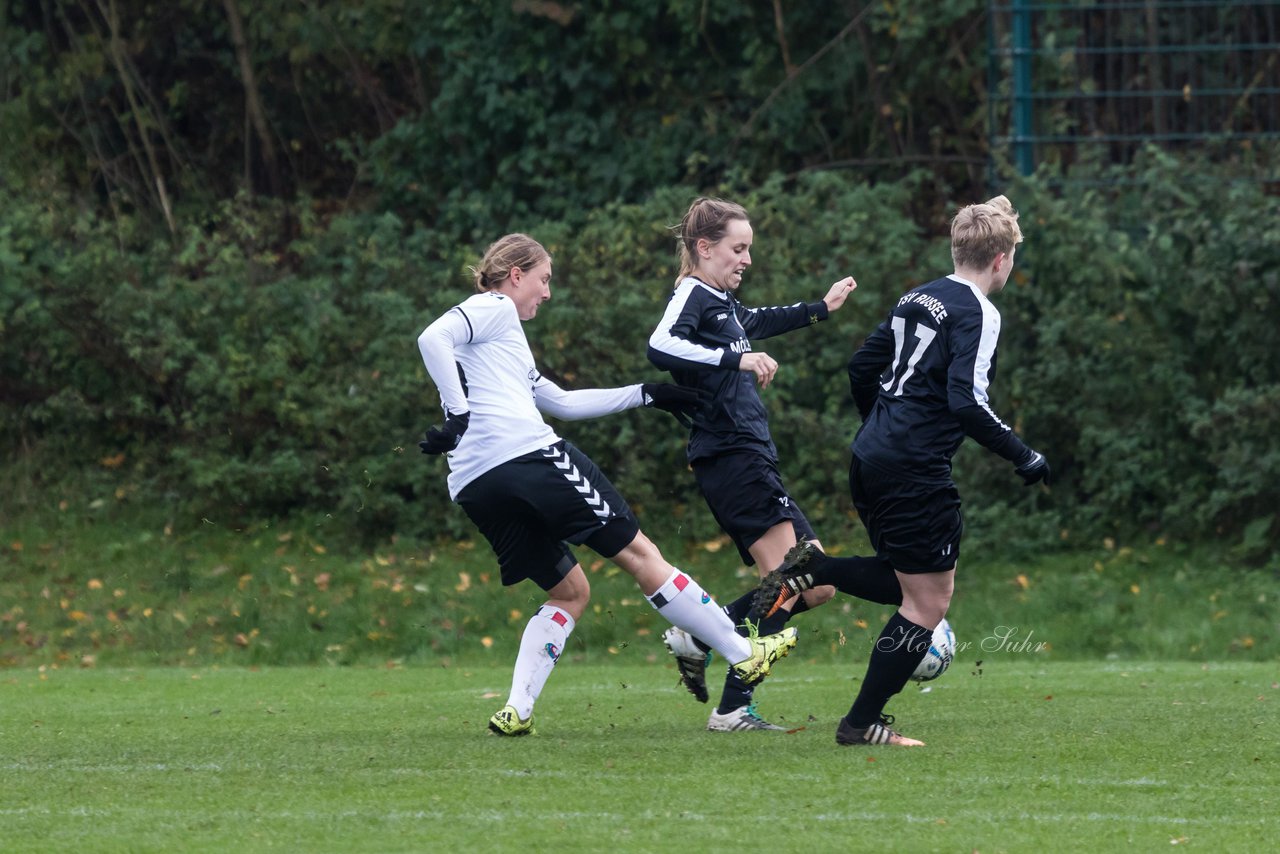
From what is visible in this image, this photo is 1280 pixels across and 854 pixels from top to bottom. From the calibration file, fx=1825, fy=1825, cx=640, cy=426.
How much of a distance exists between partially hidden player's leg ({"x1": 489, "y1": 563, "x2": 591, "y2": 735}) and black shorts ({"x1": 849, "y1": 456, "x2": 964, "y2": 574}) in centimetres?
128

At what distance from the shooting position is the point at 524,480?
270 inches

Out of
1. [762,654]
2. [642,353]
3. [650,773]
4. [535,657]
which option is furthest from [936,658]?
[642,353]

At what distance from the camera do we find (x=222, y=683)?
34.0ft

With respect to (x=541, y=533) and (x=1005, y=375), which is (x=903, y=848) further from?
(x=1005, y=375)

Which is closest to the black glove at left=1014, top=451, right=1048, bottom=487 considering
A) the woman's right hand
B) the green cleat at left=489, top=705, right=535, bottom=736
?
the woman's right hand

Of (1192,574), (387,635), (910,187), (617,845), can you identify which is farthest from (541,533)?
(910,187)

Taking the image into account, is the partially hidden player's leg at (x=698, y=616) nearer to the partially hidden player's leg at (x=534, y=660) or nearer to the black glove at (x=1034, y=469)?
the partially hidden player's leg at (x=534, y=660)

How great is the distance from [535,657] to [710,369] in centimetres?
132

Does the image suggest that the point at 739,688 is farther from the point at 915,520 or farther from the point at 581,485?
the point at 915,520

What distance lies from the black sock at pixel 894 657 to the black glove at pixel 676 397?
1.20 meters

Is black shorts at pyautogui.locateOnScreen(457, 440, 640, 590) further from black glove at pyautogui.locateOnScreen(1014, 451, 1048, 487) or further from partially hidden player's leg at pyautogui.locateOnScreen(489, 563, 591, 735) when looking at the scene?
black glove at pyautogui.locateOnScreen(1014, 451, 1048, 487)

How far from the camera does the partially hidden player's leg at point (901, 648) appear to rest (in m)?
6.49

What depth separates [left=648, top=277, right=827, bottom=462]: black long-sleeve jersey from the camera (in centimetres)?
696

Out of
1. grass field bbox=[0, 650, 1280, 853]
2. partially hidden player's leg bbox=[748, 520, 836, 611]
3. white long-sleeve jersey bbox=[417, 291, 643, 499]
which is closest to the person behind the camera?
grass field bbox=[0, 650, 1280, 853]
